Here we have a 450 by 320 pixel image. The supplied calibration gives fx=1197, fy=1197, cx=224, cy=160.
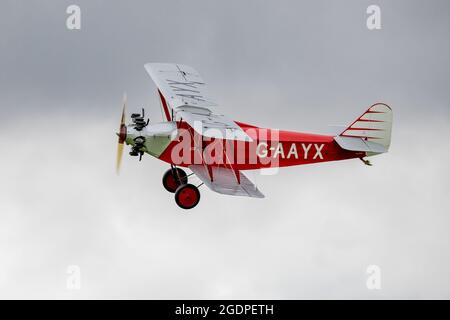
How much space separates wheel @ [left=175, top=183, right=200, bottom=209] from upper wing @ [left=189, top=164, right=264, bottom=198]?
469mm

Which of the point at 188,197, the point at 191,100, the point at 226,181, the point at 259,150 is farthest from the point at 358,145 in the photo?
the point at 188,197

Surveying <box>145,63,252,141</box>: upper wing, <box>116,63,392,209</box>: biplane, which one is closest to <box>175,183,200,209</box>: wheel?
<box>116,63,392,209</box>: biplane

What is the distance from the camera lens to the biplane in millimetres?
34062

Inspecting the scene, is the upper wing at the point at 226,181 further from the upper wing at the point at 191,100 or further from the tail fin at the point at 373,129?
the tail fin at the point at 373,129

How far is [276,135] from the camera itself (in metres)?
36.3

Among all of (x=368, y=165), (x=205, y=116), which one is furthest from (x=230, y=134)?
(x=368, y=165)

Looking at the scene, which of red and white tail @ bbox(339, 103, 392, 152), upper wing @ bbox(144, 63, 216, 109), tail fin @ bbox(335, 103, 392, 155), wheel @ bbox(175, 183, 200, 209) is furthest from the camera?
red and white tail @ bbox(339, 103, 392, 152)

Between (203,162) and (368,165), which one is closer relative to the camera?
(203,162)

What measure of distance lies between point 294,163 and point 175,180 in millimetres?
3700

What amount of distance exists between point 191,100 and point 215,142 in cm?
147

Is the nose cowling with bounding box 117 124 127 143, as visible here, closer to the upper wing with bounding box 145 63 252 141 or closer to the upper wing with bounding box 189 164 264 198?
the upper wing with bounding box 145 63 252 141

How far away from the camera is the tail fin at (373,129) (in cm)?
3719

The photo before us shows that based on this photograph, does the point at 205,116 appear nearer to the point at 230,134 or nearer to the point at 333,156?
the point at 230,134

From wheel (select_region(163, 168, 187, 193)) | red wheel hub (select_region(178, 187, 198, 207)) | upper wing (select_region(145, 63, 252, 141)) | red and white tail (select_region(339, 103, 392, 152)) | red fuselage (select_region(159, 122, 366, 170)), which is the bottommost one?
red wheel hub (select_region(178, 187, 198, 207))
